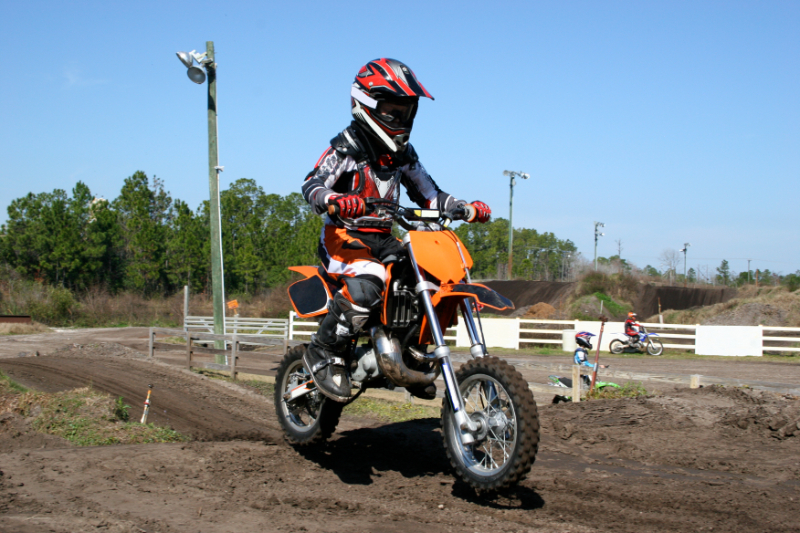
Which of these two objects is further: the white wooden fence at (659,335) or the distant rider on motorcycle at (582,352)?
the white wooden fence at (659,335)

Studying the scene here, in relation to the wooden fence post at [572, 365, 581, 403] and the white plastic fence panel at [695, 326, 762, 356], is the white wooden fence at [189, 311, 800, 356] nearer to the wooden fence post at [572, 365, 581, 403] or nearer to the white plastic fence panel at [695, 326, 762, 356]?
the white plastic fence panel at [695, 326, 762, 356]

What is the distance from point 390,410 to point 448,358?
235 inches

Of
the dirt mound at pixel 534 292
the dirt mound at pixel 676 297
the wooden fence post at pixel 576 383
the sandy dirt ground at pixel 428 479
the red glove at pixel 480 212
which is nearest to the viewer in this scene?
the sandy dirt ground at pixel 428 479

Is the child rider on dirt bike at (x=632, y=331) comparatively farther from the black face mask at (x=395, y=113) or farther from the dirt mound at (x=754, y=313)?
the black face mask at (x=395, y=113)

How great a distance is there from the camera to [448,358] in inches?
167

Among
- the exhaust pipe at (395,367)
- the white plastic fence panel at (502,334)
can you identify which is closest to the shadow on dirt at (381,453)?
the exhaust pipe at (395,367)

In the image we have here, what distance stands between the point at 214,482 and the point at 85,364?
10.5 m

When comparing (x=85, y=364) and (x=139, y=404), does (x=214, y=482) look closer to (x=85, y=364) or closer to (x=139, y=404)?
(x=139, y=404)

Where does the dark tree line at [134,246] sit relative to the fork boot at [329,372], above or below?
above

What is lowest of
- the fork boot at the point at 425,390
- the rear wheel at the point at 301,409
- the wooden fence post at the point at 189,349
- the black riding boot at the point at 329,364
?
the wooden fence post at the point at 189,349

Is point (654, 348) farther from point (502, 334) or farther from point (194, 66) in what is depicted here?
point (194, 66)

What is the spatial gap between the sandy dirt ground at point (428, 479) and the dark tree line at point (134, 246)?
44.9 m

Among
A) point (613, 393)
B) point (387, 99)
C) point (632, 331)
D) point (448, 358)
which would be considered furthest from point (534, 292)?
point (448, 358)

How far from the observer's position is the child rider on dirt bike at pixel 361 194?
4738 millimetres
